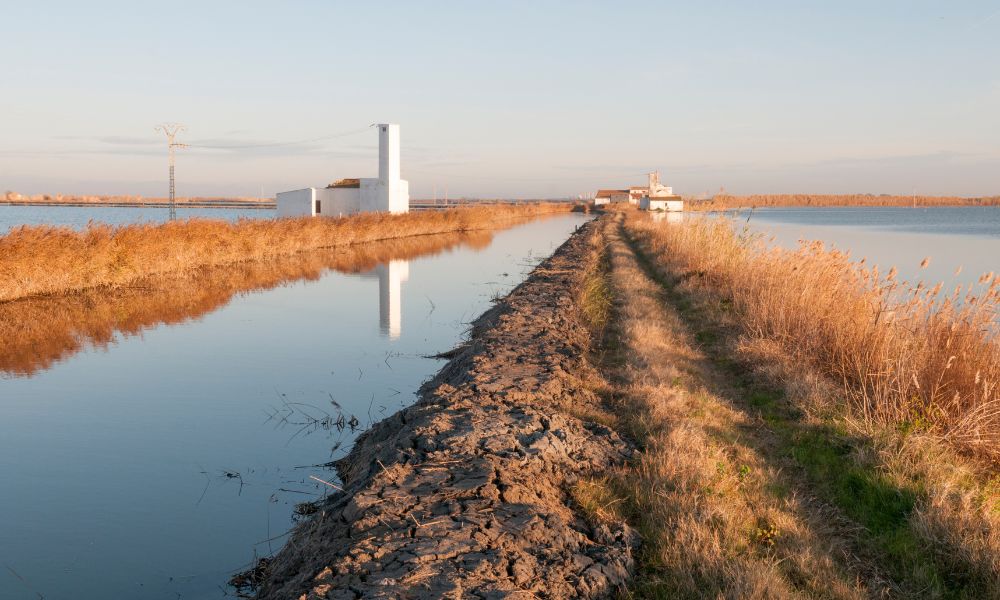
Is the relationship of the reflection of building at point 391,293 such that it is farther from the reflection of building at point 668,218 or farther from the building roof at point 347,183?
the building roof at point 347,183

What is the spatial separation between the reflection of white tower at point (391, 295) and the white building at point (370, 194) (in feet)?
65.1

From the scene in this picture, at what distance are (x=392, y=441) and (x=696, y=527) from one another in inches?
105

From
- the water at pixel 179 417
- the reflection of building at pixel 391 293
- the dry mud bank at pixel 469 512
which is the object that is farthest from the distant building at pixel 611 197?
the dry mud bank at pixel 469 512

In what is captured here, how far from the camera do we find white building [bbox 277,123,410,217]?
45.7 m

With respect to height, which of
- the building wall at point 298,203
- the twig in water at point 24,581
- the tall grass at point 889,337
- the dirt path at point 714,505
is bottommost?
the twig in water at point 24,581

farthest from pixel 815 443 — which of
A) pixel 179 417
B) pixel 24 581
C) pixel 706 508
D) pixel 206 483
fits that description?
pixel 179 417

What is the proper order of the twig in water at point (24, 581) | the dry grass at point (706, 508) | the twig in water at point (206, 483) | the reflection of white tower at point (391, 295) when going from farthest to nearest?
1. the reflection of white tower at point (391, 295)
2. the twig in water at point (206, 483)
3. the twig in water at point (24, 581)
4. the dry grass at point (706, 508)

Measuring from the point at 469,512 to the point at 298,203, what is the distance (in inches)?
1708

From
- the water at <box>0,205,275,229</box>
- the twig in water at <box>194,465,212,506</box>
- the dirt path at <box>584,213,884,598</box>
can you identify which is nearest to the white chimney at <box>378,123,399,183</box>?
the water at <box>0,205,275,229</box>

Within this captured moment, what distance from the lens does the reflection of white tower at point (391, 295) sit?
14.3 metres

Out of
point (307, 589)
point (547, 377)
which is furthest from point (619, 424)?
point (307, 589)

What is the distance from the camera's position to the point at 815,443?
20.7 ft

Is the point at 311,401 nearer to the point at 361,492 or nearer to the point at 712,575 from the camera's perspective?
the point at 361,492

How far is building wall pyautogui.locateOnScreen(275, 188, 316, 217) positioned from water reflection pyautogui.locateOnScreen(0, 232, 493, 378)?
17.9 metres
